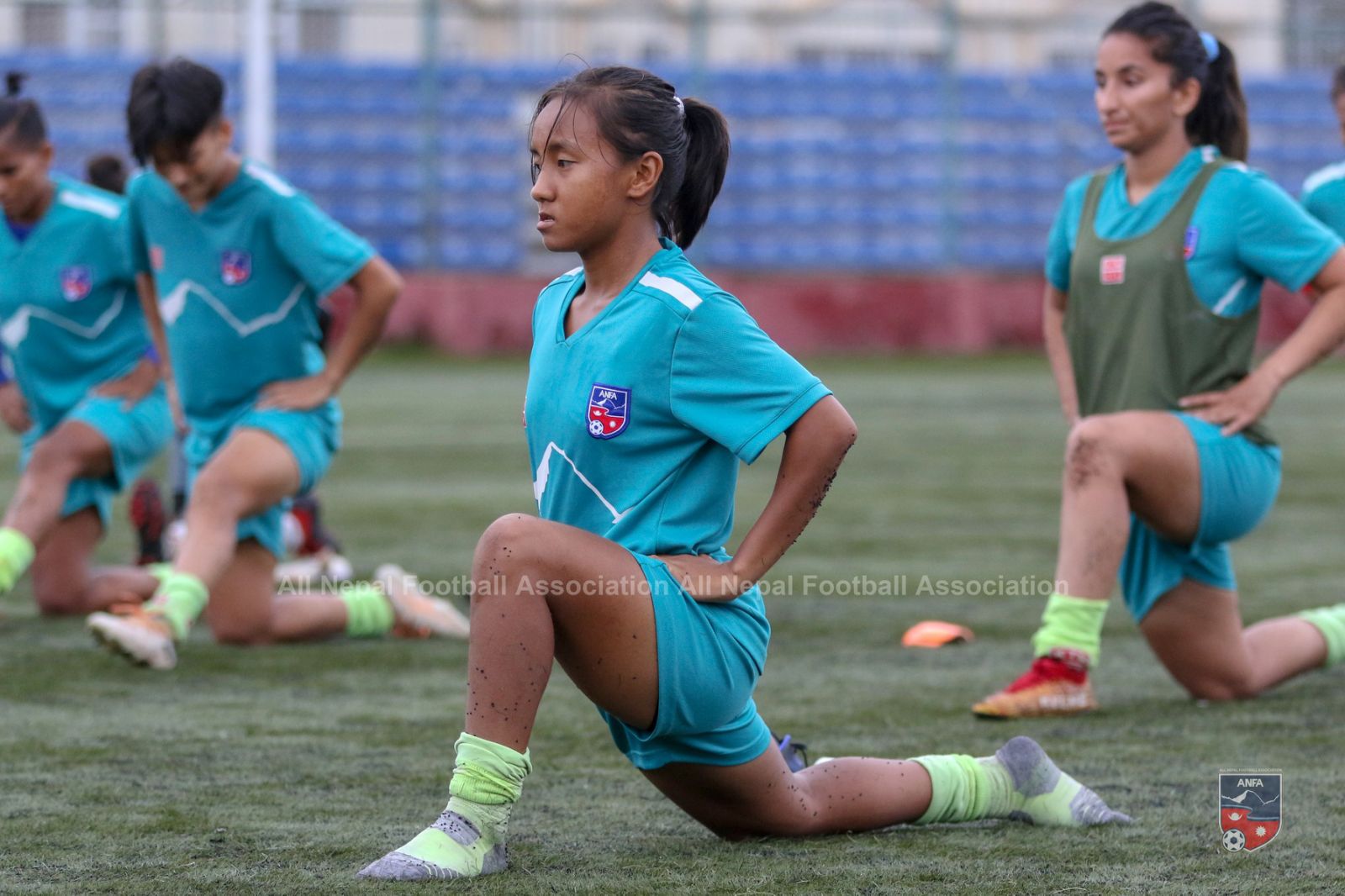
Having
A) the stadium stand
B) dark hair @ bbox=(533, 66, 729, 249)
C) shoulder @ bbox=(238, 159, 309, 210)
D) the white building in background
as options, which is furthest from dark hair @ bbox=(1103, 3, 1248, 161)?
the stadium stand

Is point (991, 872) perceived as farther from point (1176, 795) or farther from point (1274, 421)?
point (1274, 421)

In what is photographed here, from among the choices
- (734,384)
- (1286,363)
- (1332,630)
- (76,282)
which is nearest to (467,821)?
(734,384)

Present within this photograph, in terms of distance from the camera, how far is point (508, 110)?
66.4 feet

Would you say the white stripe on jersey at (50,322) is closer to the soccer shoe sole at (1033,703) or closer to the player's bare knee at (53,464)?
the player's bare knee at (53,464)

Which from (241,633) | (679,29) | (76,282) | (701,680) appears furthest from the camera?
(679,29)

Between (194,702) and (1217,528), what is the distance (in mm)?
2456

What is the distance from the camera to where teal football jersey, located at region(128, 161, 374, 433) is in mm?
5551

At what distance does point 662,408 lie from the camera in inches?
119

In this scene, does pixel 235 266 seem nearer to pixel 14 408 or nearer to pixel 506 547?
pixel 14 408

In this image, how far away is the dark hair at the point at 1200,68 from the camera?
4.68 meters

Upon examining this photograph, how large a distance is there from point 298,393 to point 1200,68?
2.60m

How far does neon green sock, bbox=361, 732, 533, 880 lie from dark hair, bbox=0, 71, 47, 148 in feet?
12.1

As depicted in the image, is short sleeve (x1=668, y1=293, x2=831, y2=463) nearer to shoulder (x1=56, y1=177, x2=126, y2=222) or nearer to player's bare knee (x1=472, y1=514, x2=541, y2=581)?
player's bare knee (x1=472, y1=514, x2=541, y2=581)

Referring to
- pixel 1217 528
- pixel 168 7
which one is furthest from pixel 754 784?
pixel 168 7
